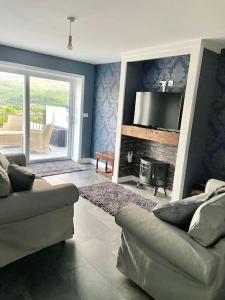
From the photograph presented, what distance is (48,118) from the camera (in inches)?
202

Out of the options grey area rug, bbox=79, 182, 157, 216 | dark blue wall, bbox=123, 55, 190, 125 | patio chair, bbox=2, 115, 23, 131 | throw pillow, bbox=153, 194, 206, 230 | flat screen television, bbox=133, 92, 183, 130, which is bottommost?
grey area rug, bbox=79, 182, 157, 216

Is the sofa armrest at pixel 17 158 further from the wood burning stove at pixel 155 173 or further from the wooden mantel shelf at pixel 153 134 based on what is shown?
the wood burning stove at pixel 155 173

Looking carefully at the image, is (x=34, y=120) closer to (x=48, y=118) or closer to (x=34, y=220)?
(x=48, y=118)

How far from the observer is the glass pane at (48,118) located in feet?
15.9

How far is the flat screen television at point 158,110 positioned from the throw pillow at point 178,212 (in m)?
1.96

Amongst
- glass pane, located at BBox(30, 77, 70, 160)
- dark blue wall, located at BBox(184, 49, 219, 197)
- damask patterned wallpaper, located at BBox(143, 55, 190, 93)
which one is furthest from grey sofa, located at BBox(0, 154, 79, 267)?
glass pane, located at BBox(30, 77, 70, 160)

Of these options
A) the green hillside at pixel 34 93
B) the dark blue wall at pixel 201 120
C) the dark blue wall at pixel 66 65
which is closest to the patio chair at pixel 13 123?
the green hillside at pixel 34 93

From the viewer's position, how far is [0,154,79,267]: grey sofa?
1.79m

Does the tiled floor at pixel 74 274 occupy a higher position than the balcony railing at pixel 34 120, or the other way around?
the balcony railing at pixel 34 120

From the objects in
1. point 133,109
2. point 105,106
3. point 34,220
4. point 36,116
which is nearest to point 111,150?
point 105,106

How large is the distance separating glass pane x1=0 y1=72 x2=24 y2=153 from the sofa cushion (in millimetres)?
4208

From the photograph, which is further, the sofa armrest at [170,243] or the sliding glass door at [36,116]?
the sliding glass door at [36,116]

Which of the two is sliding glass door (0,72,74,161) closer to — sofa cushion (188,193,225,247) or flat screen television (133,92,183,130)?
flat screen television (133,92,183,130)

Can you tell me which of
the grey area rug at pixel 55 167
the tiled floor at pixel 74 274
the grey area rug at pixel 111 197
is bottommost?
the tiled floor at pixel 74 274
